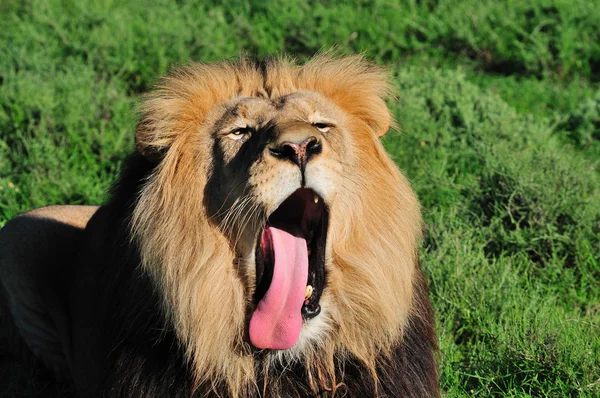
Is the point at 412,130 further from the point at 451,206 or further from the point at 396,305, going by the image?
the point at 396,305

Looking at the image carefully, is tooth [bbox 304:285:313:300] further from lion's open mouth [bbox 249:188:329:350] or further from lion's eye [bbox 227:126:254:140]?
lion's eye [bbox 227:126:254:140]

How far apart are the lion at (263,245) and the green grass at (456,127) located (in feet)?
1.30

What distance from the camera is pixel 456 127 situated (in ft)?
19.0

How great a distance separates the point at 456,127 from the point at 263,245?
10.2 feet

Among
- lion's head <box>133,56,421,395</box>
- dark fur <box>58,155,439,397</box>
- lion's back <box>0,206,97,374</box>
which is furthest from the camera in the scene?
lion's back <box>0,206,97,374</box>

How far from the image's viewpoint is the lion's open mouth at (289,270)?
9.32 feet

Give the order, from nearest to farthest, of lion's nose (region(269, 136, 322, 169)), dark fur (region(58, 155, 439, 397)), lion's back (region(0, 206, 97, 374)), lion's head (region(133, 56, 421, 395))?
lion's nose (region(269, 136, 322, 169)) < lion's head (region(133, 56, 421, 395)) < dark fur (region(58, 155, 439, 397)) < lion's back (region(0, 206, 97, 374))

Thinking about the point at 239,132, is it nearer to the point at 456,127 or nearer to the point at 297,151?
the point at 297,151

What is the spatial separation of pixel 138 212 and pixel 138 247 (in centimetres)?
11

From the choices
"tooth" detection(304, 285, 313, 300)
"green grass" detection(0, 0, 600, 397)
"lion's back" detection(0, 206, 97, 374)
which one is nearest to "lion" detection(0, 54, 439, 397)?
"tooth" detection(304, 285, 313, 300)

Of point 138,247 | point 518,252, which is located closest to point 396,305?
point 138,247

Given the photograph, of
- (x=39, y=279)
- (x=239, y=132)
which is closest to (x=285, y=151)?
(x=239, y=132)

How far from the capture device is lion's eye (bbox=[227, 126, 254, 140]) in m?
2.90

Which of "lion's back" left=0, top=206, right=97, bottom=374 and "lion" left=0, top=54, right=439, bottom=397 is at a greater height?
"lion" left=0, top=54, right=439, bottom=397
